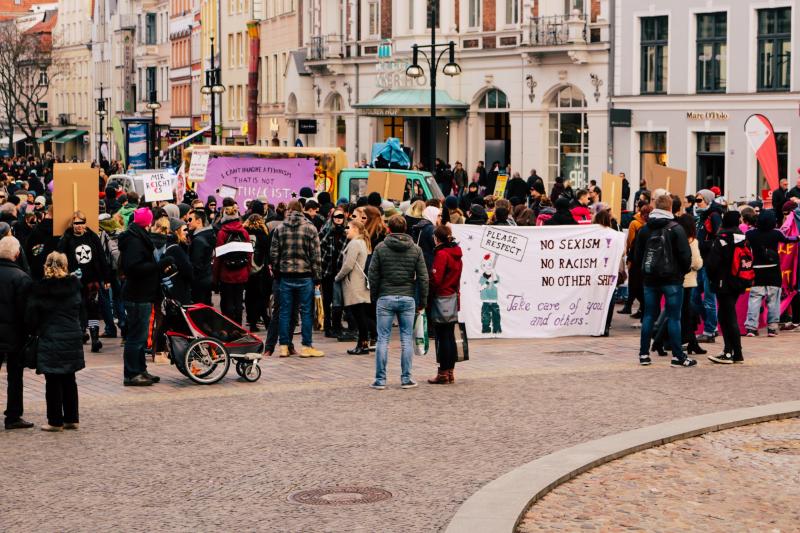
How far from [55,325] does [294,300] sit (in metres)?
5.24

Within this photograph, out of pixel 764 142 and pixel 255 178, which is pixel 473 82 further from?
pixel 764 142

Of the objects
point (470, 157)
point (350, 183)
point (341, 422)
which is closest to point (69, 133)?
point (470, 157)

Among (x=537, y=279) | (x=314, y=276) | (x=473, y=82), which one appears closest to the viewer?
(x=314, y=276)

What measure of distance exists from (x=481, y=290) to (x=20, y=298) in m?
8.12

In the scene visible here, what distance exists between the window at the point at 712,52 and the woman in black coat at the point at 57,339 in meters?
33.9

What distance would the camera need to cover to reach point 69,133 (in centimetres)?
13275

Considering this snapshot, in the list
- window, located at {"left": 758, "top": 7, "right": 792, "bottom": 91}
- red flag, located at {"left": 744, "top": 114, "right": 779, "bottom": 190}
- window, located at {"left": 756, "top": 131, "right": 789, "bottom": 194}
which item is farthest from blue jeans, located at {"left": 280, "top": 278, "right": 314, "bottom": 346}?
window, located at {"left": 758, "top": 7, "right": 792, "bottom": 91}

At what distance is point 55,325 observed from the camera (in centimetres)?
1393

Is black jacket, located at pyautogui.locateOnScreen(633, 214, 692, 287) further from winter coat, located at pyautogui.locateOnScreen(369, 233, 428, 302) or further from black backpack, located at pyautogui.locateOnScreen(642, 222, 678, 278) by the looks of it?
winter coat, located at pyautogui.locateOnScreen(369, 233, 428, 302)

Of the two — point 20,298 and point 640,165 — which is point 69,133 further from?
point 20,298

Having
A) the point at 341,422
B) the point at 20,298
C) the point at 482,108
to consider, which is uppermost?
the point at 482,108

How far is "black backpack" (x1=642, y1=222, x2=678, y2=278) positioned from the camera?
58.5 ft

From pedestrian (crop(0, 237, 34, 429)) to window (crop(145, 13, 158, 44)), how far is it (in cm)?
9786

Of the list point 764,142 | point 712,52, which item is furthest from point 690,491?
point 712,52
